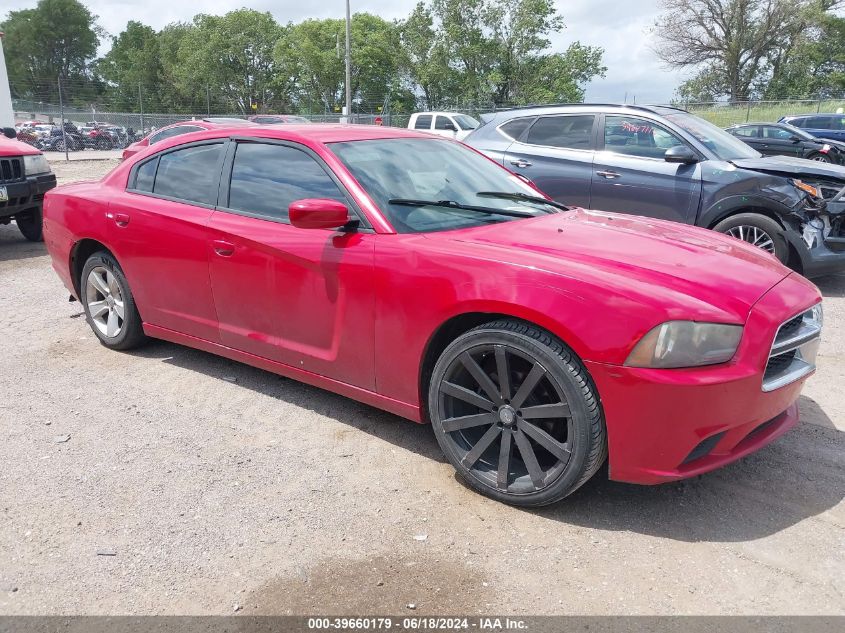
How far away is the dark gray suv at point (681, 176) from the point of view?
6.52m

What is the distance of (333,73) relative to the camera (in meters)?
61.2

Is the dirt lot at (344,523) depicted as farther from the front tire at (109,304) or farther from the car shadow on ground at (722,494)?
the front tire at (109,304)

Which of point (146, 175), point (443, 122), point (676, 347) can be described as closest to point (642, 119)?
point (146, 175)

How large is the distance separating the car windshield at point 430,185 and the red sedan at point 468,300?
1cm

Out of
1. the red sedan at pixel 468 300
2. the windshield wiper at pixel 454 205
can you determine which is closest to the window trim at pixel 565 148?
the red sedan at pixel 468 300

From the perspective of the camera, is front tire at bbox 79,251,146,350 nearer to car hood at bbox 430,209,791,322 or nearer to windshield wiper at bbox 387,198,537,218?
windshield wiper at bbox 387,198,537,218

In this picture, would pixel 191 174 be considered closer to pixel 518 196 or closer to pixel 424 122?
pixel 518 196

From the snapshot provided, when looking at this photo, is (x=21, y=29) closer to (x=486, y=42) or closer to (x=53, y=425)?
(x=486, y=42)

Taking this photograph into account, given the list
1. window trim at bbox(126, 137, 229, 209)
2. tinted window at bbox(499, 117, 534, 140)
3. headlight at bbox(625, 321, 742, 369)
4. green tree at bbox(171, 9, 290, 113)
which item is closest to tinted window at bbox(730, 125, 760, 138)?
tinted window at bbox(499, 117, 534, 140)

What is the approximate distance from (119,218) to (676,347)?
357cm

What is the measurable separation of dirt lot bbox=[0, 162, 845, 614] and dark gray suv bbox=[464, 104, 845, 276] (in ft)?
9.26

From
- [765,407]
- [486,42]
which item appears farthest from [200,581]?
[486,42]

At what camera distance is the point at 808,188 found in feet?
21.7

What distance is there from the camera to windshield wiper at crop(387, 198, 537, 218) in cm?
347
